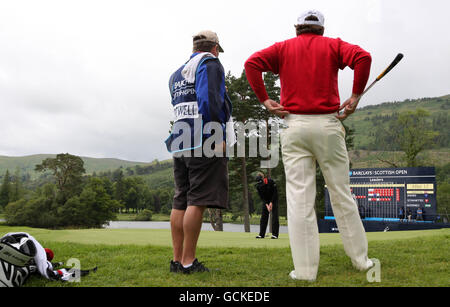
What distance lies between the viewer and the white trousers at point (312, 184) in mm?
3055

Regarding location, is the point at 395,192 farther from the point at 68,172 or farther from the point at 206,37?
the point at 68,172

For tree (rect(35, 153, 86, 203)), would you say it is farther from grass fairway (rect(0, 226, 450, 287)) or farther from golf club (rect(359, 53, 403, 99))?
golf club (rect(359, 53, 403, 99))

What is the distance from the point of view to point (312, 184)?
10.4ft

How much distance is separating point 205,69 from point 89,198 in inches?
2342

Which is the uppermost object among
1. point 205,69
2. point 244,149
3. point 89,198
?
point 244,149

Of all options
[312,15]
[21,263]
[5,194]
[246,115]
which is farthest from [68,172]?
[312,15]

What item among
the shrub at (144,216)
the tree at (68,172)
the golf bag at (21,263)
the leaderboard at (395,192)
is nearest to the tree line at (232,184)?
the tree at (68,172)

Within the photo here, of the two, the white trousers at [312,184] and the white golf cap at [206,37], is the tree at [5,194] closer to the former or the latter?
the white golf cap at [206,37]

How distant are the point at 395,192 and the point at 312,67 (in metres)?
24.3

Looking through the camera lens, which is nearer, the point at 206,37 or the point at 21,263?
the point at 21,263

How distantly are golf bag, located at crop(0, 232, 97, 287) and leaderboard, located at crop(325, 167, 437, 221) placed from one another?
79.4 feet

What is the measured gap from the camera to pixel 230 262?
13.3 feet
